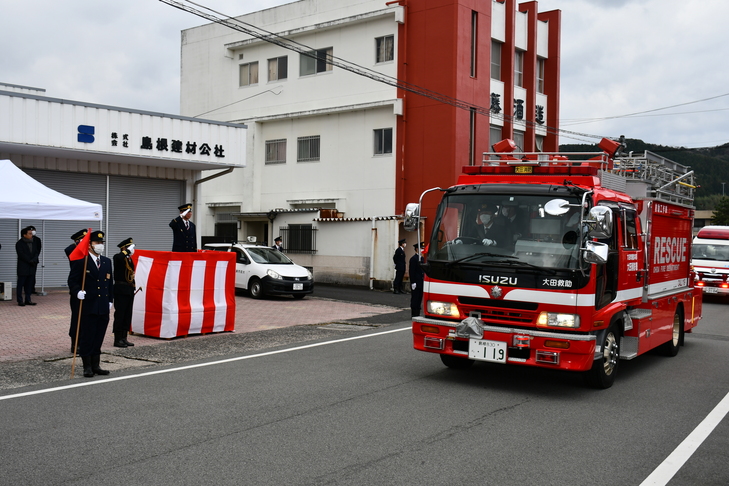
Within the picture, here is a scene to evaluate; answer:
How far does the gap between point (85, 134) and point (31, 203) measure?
4.87 m

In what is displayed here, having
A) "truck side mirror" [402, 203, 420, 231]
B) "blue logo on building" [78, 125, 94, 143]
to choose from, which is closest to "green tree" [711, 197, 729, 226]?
"blue logo on building" [78, 125, 94, 143]

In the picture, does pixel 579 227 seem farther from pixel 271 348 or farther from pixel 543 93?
pixel 543 93

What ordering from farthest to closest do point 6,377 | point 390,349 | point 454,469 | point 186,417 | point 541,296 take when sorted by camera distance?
point 390,349
point 6,377
point 541,296
point 186,417
point 454,469

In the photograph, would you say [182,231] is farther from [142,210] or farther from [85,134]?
[142,210]

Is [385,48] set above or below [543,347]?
above

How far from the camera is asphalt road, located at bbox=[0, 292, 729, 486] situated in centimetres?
529

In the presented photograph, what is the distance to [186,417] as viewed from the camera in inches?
268

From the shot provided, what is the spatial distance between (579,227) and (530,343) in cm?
143

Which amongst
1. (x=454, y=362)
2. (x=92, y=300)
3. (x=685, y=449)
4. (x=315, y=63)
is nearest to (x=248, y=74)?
(x=315, y=63)

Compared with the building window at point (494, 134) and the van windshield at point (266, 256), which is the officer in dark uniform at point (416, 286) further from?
the building window at point (494, 134)

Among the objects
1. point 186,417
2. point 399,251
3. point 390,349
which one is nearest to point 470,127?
point 399,251

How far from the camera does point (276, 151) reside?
32.0 m

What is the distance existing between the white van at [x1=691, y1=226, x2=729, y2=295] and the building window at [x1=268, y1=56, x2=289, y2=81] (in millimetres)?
18469

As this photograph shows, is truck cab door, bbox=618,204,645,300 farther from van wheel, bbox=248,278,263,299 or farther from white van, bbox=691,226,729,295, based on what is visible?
van wheel, bbox=248,278,263,299
